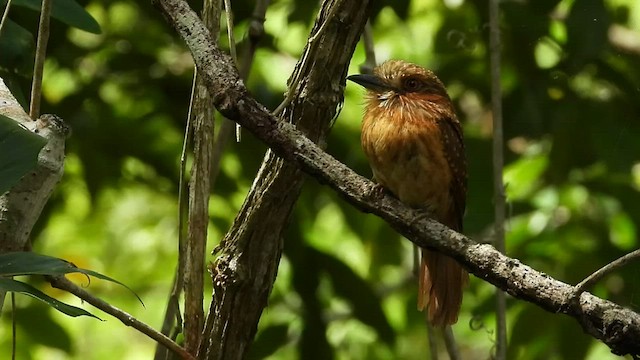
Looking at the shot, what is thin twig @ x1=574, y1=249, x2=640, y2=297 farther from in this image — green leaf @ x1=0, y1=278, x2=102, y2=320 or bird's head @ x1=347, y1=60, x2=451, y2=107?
bird's head @ x1=347, y1=60, x2=451, y2=107

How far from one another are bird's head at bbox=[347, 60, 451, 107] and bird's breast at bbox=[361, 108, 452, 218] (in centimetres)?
17

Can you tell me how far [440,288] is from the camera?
3.19 meters

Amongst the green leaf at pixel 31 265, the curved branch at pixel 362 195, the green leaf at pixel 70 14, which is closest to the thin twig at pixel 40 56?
the green leaf at pixel 70 14

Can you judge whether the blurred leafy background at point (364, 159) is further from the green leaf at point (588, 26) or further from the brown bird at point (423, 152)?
the brown bird at point (423, 152)

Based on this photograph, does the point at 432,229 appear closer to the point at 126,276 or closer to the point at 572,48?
the point at 572,48

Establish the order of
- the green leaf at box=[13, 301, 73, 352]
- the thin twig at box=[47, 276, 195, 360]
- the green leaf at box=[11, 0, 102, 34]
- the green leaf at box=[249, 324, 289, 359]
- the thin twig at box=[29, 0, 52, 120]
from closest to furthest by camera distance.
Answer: the thin twig at box=[47, 276, 195, 360] < the thin twig at box=[29, 0, 52, 120] < the green leaf at box=[11, 0, 102, 34] < the green leaf at box=[249, 324, 289, 359] < the green leaf at box=[13, 301, 73, 352]

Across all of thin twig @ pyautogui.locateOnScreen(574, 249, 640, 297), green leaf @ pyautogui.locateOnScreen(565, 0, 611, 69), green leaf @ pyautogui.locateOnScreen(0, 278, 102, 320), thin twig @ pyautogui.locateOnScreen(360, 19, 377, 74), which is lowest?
green leaf @ pyautogui.locateOnScreen(0, 278, 102, 320)

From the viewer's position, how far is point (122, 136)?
12.0ft

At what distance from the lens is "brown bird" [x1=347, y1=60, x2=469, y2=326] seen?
9.47 feet

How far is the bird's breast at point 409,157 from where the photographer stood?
2854 mm

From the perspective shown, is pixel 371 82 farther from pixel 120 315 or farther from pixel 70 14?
pixel 120 315

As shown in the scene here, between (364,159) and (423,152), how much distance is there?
0.73m

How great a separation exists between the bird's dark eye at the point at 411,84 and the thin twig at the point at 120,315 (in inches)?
55.0

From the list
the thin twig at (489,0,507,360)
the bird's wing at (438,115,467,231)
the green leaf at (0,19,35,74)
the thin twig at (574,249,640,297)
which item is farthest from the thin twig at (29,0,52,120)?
the thin twig at (489,0,507,360)
